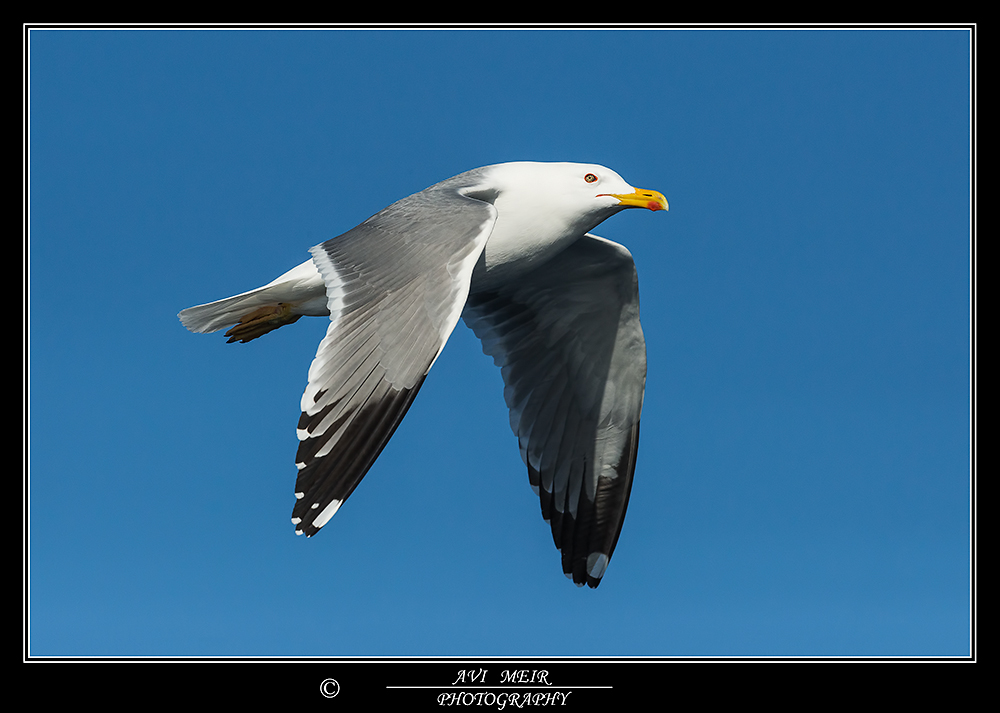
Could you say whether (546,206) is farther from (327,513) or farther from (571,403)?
(327,513)

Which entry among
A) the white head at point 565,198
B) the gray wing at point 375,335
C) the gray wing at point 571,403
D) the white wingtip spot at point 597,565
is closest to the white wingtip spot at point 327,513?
the gray wing at point 375,335

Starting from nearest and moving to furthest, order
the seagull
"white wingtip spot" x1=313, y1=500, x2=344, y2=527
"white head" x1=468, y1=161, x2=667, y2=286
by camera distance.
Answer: "white wingtip spot" x1=313, y1=500, x2=344, y2=527, the seagull, "white head" x1=468, y1=161, x2=667, y2=286

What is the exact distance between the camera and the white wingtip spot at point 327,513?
11.6ft

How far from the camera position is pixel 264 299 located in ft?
17.4

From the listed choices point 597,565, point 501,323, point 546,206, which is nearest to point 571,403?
point 501,323

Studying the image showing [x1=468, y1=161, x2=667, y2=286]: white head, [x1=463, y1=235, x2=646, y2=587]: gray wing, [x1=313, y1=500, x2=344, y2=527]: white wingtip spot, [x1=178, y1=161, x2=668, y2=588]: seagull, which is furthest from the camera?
[x1=463, y1=235, x2=646, y2=587]: gray wing

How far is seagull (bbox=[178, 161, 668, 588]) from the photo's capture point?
3.72m

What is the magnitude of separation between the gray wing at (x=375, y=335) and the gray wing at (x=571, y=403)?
164cm

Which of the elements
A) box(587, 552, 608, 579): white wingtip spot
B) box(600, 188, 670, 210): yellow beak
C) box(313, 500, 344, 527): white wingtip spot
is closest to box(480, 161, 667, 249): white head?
box(600, 188, 670, 210): yellow beak

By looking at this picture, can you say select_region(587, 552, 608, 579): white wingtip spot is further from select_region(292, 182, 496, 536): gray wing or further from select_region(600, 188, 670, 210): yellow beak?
select_region(292, 182, 496, 536): gray wing

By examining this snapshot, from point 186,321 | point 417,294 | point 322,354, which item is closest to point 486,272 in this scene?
point 417,294

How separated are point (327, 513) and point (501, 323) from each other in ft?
8.99
